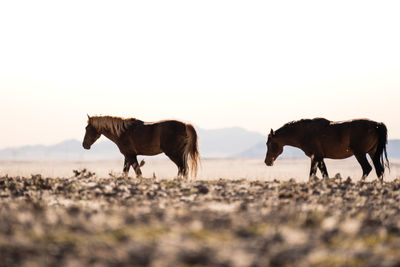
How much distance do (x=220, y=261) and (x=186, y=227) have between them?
1.17 m

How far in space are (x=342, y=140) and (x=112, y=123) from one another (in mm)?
7695

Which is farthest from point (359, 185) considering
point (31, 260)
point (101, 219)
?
point (31, 260)

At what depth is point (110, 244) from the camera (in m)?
4.84

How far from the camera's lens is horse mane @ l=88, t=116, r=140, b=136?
1831 cm

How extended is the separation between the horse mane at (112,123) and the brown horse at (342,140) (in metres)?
5.62

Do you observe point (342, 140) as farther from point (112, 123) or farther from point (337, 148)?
point (112, 123)

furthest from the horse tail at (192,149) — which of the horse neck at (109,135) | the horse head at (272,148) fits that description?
the horse neck at (109,135)

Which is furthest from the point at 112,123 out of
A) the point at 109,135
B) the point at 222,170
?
the point at 222,170

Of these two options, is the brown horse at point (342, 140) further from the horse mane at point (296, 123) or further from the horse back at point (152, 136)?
the horse back at point (152, 136)

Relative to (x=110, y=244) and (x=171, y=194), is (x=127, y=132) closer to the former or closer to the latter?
(x=171, y=194)

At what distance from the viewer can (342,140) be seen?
16.9 m

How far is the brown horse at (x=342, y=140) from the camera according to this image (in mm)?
16781

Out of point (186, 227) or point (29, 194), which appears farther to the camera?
point (29, 194)

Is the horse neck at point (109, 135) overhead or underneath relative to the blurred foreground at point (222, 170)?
overhead
